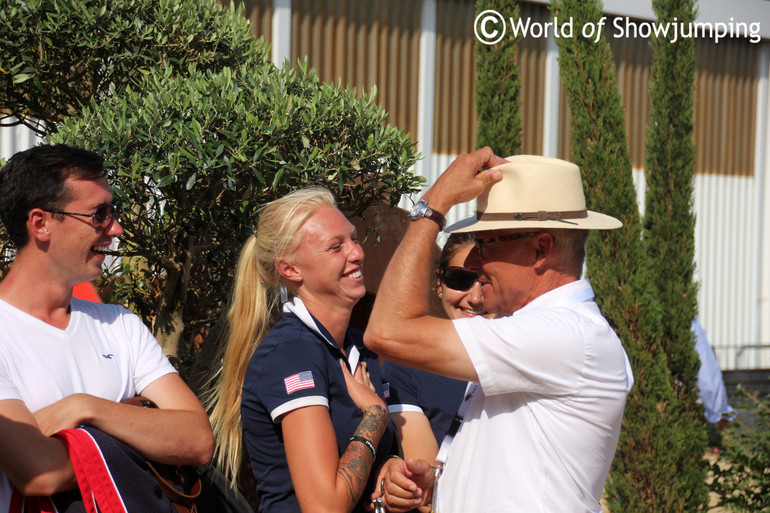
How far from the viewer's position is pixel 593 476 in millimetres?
2271

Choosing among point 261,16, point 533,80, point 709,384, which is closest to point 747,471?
point 709,384

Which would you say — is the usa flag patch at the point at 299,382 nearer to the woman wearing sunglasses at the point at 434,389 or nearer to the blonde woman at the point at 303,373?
the blonde woman at the point at 303,373

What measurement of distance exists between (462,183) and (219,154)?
52.3 inches


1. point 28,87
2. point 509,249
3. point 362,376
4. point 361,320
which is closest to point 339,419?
point 362,376

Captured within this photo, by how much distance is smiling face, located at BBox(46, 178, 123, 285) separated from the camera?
2504 millimetres

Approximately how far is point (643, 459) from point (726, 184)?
6304mm

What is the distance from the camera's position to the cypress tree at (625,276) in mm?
6000

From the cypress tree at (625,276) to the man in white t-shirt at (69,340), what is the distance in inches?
162

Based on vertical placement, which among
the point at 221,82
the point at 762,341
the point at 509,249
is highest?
the point at 221,82

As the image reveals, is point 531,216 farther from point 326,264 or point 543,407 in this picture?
point 326,264

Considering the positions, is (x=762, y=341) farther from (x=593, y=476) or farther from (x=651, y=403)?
(x=593, y=476)

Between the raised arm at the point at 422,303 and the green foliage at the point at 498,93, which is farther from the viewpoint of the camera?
the green foliage at the point at 498,93

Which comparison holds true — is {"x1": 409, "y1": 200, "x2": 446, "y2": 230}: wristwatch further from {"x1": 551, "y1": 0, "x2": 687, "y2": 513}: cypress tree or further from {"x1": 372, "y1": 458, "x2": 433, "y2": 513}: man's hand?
{"x1": 551, "y1": 0, "x2": 687, "y2": 513}: cypress tree

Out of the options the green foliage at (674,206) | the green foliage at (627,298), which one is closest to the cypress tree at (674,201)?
the green foliage at (674,206)
